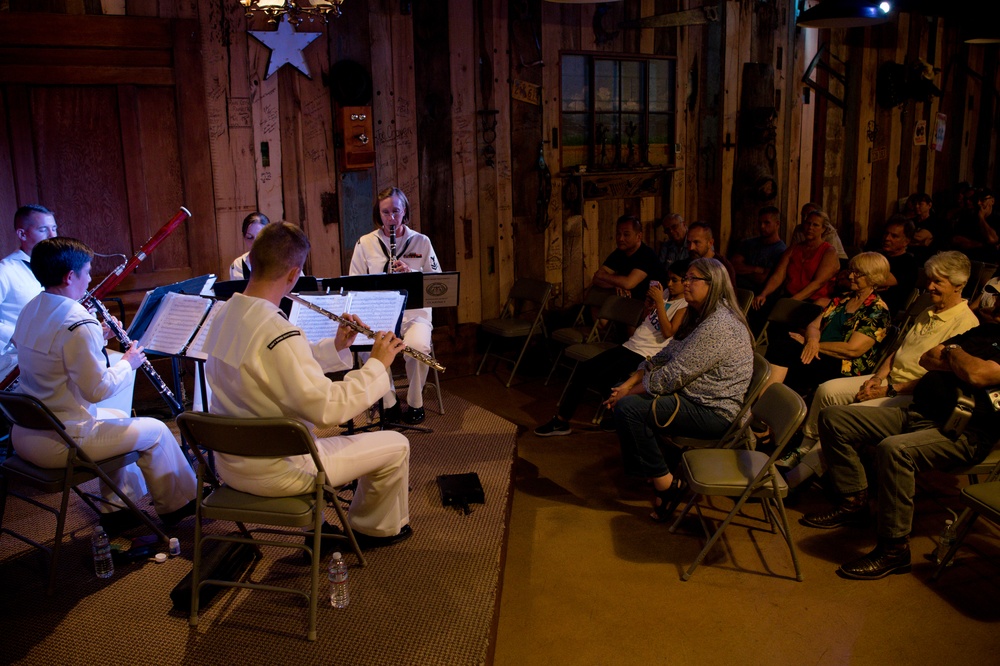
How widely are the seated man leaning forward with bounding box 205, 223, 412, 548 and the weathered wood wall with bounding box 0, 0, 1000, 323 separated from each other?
2941 mm

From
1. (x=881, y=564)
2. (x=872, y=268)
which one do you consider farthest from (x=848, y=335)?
(x=881, y=564)

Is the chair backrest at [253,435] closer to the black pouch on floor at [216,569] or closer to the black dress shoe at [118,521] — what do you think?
the black pouch on floor at [216,569]

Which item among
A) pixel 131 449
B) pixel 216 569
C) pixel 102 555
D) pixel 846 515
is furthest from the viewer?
pixel 846 515

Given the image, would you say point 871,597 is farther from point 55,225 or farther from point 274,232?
point 55,225

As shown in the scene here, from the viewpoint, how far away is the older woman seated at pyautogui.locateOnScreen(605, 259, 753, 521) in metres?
3.99

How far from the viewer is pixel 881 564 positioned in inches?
140

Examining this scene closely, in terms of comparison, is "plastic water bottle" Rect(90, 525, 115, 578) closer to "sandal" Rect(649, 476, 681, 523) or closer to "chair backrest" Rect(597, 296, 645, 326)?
"sandal" Rect(649, 476, 681, 523)

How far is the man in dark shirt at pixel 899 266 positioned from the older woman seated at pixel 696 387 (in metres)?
2.27

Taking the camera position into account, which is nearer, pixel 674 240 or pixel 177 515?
pixel 177 515

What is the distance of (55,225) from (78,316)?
75.2 inches

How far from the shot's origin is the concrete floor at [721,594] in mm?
3098

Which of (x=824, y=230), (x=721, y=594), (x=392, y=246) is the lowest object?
(x=721, y=594)

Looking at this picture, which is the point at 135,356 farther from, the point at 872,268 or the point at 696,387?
the point at 872,268

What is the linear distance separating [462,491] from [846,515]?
1936 mm
